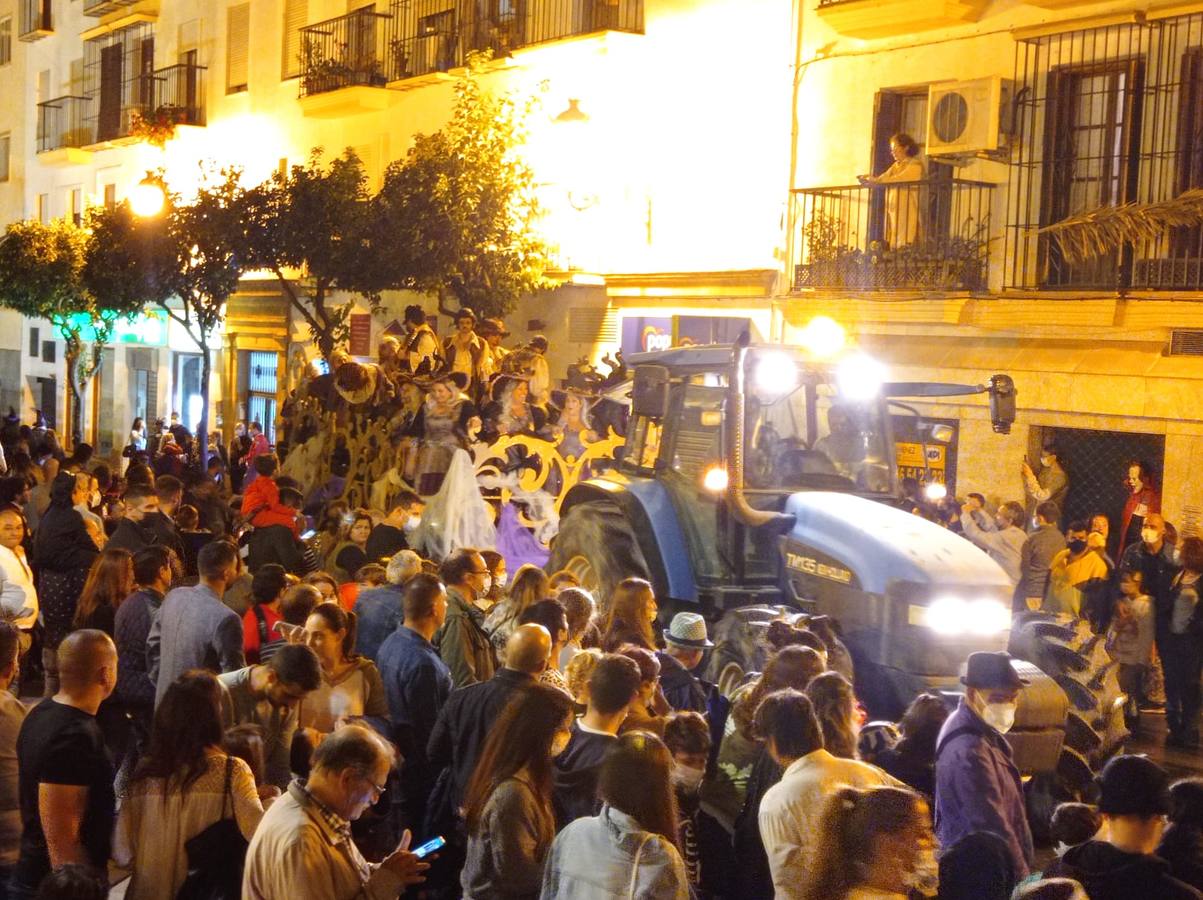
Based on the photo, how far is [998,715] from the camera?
5.80 m

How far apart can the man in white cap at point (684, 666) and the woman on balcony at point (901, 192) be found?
10.3m

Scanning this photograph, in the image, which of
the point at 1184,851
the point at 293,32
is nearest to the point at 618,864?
the point at 1184,851

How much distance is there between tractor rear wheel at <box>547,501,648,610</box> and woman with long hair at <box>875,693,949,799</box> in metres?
3.79

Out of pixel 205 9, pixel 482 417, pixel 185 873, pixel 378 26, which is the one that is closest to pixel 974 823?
pixel 185 873

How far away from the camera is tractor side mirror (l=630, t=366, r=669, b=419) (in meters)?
9.77

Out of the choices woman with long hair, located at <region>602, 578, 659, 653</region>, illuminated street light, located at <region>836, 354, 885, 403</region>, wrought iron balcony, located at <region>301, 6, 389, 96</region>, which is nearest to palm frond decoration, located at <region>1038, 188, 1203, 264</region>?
illuminated street light, located at <region>836, 354, 885, 403</region>

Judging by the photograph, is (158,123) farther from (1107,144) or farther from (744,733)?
(744,733)

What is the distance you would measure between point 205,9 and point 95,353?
7.54 metres

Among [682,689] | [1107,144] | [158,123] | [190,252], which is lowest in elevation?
[682,689]

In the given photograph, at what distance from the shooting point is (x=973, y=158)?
16531mm

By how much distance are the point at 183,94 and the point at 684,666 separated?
29441mm

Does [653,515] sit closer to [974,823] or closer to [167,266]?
[974,823]

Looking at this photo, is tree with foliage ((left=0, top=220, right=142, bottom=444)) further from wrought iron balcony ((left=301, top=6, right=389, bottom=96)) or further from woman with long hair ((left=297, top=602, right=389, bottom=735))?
woman with long hair ((left=297, top=602, right=389, bottom=735))

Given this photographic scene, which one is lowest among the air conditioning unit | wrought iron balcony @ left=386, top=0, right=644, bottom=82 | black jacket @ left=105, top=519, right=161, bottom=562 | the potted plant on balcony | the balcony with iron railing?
black jacket @ left=105, top=519, right=161, bottom=562
